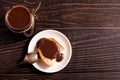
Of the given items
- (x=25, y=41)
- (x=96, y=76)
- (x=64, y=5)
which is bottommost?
(x=96, y=76)

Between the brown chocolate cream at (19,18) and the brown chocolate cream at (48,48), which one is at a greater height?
the brown chocolate cream at (19,18)

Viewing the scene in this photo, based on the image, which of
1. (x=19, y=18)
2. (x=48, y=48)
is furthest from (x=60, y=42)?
(x=19, y=18)

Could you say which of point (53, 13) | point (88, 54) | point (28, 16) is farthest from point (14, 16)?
point (88, 54)

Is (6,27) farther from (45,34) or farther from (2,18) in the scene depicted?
(45,34)

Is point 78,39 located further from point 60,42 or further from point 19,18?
point 19,18

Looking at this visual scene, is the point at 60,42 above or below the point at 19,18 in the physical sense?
below
